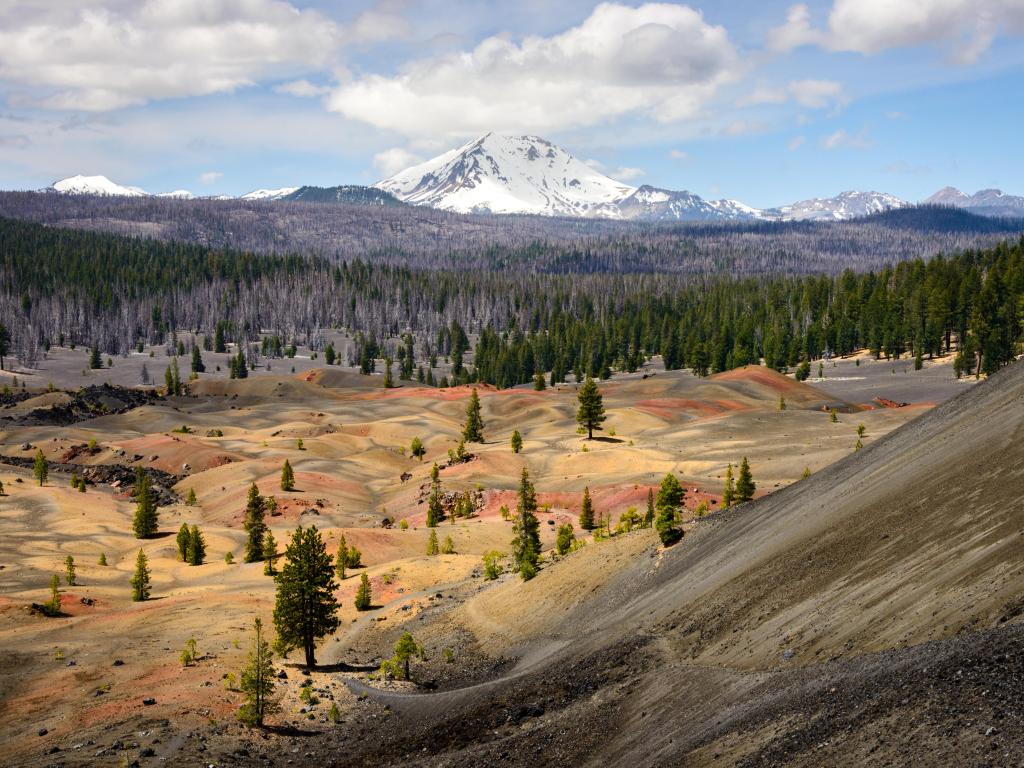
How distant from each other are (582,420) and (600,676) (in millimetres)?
65020

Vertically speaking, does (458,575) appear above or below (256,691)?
below

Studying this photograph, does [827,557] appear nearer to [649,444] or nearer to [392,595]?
[392,595]

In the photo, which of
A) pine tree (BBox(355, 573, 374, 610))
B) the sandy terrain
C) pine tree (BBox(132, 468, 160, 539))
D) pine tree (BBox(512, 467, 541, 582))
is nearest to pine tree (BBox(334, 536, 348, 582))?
the sandy terrain

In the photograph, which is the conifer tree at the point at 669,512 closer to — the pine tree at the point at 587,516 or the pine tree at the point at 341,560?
the pine tree at the point at 587,516

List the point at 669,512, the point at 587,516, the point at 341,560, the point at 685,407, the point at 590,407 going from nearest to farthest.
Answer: the point at 669,512
the point at 341,560
the point at 587,516
the point at 590,407
the point at 685,407

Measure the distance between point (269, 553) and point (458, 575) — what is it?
571 inches

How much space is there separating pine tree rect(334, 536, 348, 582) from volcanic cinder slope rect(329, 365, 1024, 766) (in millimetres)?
14335

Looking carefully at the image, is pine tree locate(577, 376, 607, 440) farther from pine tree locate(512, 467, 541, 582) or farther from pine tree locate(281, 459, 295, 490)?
pine tree locate(512, 467, 541, 582)

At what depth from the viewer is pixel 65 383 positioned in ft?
612

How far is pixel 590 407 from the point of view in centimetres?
9225

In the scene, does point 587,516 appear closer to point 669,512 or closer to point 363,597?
point 363,597

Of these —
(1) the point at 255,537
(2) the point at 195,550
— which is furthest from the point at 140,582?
(2) the point at 195,550

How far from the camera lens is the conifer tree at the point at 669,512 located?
41438 mm

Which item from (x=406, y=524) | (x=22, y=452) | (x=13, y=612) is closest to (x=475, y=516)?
(x=406, y=524)
